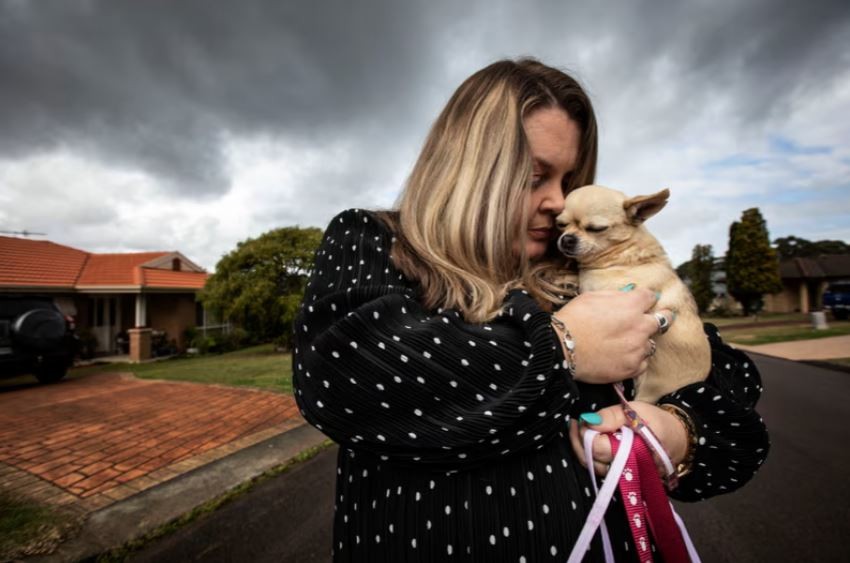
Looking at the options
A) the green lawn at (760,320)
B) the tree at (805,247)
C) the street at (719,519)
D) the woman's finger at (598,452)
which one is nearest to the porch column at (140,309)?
the street at (719,519)

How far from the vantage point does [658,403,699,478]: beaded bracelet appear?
42.8 inches

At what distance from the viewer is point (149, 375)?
10711mm

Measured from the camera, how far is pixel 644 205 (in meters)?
1.57

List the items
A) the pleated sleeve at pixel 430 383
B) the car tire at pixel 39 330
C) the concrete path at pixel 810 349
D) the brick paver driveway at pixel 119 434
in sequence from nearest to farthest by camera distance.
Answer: the pleated sleeve at pixel 430 383
the brick paver driveway at pixel 119 434
the car tire at pixel 39 330
the concrete path at pixel 810 349

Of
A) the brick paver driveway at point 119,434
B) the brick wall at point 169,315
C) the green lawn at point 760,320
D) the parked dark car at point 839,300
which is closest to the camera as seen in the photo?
the brick paver driveway at point 119,434

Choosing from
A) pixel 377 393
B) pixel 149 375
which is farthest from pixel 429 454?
pixel 149 375

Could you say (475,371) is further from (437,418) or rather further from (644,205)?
(644,205)

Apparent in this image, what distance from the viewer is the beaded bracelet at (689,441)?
1088 mm

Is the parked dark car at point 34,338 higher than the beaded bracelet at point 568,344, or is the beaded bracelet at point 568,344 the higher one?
the beaded bracelet at point 568,344

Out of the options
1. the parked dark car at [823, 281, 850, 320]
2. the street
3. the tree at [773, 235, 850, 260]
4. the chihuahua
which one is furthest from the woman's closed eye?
the tree at [773, 235, 850, 260]

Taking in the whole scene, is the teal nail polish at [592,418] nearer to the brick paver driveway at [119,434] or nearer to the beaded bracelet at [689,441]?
the beaded bracelet at [689,441]

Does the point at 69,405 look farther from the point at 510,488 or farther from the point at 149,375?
the point at 510,488

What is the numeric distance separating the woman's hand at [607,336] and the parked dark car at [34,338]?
11920 mm

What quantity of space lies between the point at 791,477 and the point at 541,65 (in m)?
5.05
